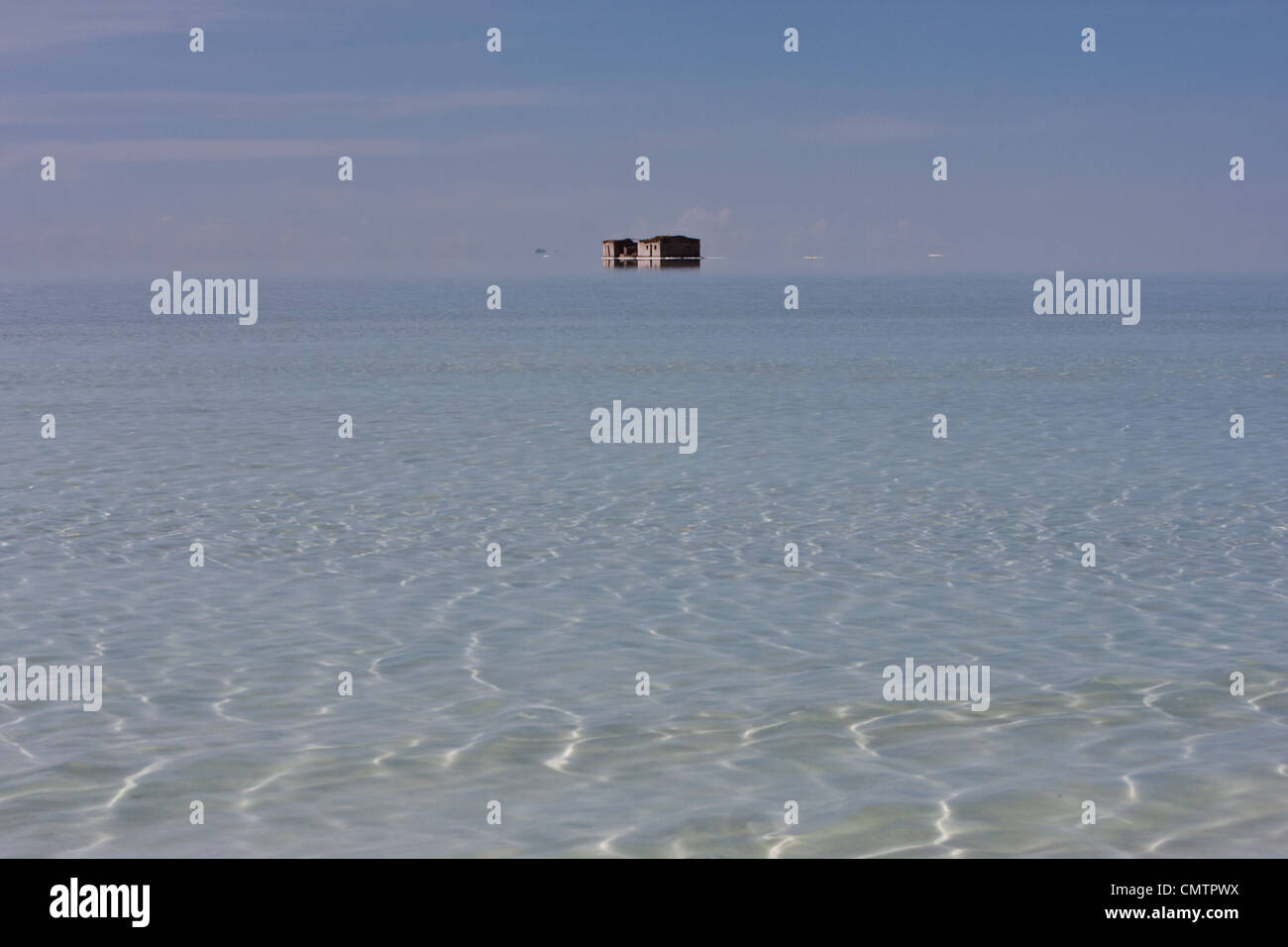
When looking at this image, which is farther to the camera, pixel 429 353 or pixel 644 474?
pixel 429 353

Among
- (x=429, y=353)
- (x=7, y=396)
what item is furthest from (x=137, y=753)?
(x=429, y=353)

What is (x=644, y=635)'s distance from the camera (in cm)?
1356

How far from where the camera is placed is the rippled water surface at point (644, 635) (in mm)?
9117

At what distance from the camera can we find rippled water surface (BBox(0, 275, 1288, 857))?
9.12 m

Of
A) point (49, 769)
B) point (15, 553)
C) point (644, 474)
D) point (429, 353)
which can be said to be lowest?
point (49, 769)

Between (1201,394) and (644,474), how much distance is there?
73.9 ft

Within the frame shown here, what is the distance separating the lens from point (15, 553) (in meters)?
17.2

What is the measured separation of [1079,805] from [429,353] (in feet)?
178

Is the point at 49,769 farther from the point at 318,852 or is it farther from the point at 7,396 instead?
the point at 7,396

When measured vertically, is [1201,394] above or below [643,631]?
above
